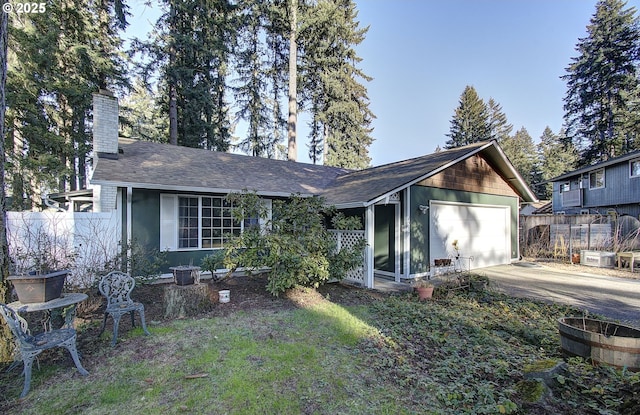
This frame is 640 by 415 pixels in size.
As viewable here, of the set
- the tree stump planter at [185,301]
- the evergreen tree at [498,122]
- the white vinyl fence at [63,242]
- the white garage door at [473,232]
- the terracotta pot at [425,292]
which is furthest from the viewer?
the evergreen tree at [498,122]

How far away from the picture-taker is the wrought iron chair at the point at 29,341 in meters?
2.91

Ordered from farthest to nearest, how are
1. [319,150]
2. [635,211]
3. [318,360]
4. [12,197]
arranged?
[319,150] < [635,211] < [12,197] < [318,360]

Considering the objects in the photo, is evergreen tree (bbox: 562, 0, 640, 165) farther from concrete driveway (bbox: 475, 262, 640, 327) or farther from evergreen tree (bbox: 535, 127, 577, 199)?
concrete driveway (bbox: 475, 262, 640, 327)

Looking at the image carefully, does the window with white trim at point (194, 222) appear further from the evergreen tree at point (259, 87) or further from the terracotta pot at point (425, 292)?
the evergreen tree at point (259, 87)

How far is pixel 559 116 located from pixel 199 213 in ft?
116

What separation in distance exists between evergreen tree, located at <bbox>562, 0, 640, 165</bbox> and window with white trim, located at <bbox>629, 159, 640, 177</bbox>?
1070 cm

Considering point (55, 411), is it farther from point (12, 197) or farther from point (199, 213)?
point (12, 197)

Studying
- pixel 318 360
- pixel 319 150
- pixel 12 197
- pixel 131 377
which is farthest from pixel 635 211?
pixel 12 197

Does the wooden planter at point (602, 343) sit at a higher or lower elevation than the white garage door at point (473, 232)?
lower

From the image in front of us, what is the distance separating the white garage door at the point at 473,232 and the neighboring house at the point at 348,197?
0.03m

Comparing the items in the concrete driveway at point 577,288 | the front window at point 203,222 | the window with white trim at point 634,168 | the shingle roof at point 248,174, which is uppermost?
the window with white trim at point 634,168

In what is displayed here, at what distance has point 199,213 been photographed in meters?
8.44

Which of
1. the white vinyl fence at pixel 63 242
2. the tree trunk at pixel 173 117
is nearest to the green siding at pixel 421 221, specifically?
Answer: the white vinyl fence at pixel 63 242

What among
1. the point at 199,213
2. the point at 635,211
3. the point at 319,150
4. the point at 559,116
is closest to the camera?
the point at 199,213
